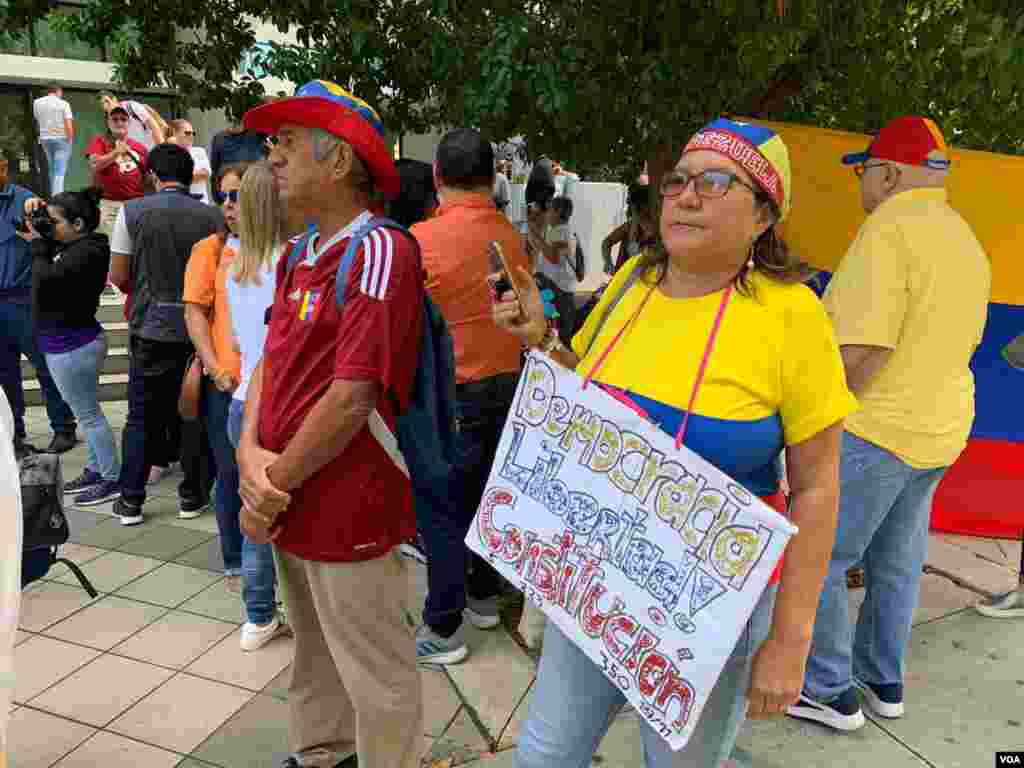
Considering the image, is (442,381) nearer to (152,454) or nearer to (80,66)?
(152,454)

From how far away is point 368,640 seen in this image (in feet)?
7.32

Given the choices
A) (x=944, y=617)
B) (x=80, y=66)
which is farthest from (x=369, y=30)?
(x=80, y=66)

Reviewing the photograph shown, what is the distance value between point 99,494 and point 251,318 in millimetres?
2730

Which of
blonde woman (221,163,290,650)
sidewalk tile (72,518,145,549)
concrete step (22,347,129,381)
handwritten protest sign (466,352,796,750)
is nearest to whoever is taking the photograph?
handwritten protest sign (466,352,796,750)

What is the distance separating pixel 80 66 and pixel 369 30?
10.9 metres

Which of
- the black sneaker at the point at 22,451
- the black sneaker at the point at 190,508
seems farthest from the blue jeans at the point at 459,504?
the black sneaker at the point at 190,508

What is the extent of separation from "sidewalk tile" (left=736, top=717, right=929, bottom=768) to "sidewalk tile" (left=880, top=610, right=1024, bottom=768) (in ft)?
0.29

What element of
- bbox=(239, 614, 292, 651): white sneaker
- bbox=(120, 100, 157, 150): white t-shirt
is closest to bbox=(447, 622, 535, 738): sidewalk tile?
bbox=(239, 614, 292, 651): white sneaker

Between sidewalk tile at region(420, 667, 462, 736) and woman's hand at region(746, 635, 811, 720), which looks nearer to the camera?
woman's hand at region(746, 635, 811, 720)

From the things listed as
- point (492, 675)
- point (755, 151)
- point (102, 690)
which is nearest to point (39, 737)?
point (102, 690)

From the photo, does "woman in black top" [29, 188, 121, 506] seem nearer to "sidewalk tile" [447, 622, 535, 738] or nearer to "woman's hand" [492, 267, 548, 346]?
"sidewalk tile" [447, 622, 535, 738]

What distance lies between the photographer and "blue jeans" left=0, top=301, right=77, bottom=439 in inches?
230

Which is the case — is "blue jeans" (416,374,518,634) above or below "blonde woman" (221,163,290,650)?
below

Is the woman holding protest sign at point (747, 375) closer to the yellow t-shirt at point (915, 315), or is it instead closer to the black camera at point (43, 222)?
the yellow t-shirt at point (915, 315)
